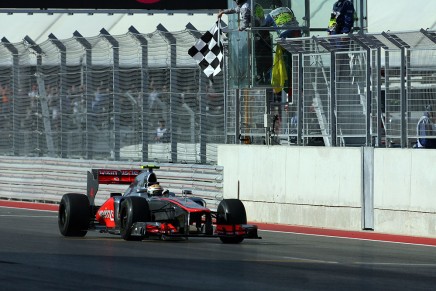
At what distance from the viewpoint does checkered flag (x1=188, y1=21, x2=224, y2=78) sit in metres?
24.6

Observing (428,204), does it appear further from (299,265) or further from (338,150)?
(299,265)

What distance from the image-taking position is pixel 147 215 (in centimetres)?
1755

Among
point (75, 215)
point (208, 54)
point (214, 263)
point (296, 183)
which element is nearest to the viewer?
point (214, 263)

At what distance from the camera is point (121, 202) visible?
1800cm

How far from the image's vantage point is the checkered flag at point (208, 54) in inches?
968

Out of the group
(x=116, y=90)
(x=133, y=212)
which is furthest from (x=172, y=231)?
(x=116, y=90)

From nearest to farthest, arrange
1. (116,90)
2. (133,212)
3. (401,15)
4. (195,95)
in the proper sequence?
(133,212) → (195,95) → (116,90) → (401,15)

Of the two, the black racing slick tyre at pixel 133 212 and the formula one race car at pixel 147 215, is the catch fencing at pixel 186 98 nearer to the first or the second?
the formula one race car at pixel 147 215

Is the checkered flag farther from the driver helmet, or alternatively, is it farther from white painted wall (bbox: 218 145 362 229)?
the driver helmet

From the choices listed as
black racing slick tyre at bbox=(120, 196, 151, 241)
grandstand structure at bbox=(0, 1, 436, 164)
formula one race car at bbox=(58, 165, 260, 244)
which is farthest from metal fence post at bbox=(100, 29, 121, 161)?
black racing slick tyre at bbox=(120, 196, 151, 241)

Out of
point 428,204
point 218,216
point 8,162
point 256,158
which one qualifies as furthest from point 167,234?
point 8,162

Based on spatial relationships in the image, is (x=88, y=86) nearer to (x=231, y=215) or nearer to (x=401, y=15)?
(x=401, y=15)

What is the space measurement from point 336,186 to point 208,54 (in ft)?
14.5

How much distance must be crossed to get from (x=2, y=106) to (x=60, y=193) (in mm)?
3378
